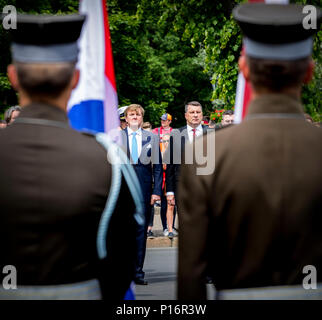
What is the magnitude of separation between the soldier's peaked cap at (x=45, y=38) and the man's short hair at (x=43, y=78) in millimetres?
28

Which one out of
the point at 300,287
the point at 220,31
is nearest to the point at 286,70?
the point at 300,287

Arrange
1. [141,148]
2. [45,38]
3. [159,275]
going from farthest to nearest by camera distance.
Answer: [159,275]
[141,148]
[45,38]

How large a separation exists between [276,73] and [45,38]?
94 centimetres

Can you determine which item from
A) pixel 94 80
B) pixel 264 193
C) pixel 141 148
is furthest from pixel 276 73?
pixel 141 148

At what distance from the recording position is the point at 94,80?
402cm

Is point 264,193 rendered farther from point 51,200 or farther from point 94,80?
point 94,80

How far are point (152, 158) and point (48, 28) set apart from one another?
7181 millimetres

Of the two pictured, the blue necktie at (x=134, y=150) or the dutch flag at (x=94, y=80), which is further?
the blue necktie at (x=134, y=150)

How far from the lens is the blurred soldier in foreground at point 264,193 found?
9.48ft

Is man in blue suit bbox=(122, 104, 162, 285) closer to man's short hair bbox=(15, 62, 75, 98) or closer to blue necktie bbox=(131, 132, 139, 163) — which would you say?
blue necktie bbox=(131, 132, 139, 163)

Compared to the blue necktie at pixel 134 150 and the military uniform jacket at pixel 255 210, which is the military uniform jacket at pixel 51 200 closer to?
the military uniform jacket at pixel 255 210

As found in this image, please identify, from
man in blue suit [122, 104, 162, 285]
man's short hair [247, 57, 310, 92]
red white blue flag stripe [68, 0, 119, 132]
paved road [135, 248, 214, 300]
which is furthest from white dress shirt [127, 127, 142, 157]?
man's short hair [247, 57, 310, 92]

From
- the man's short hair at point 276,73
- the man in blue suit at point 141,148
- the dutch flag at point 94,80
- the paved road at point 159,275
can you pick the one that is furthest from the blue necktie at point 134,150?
the man's short hair at point 276,73

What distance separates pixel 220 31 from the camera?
1666cm
